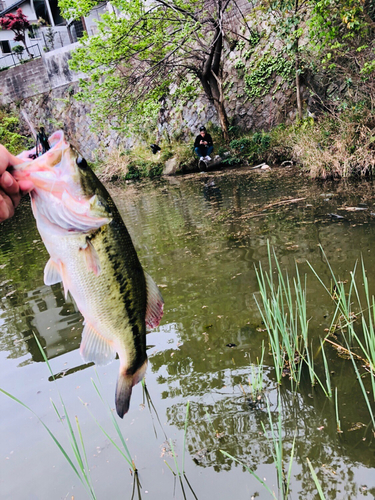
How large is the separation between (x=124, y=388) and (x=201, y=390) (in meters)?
1.53

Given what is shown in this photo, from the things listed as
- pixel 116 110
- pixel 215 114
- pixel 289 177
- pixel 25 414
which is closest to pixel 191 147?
pixel 215 114

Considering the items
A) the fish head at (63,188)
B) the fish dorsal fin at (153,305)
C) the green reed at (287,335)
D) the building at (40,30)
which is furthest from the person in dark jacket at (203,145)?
the building at (40,30)

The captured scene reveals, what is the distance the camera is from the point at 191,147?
18.7 m

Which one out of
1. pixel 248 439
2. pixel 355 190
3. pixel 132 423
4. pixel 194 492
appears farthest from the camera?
pixel 355 190

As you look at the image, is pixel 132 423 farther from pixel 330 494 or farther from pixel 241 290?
pixel 241 290

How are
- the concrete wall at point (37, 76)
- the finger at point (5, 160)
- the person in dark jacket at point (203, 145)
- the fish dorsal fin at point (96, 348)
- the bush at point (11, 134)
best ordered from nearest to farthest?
the finger at point (5, 160), the fish dorsal fin at point (96, 348), the person in dark jacket at point (203, 145), the bush at point (11, 134), the concrete wall at point (37, 76)

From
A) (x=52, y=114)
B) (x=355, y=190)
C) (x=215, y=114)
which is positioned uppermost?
(x=52, y=114)

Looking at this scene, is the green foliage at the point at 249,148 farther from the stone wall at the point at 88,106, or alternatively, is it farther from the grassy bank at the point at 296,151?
the stone wall at the point at 88,106

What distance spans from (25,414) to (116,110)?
14.5 metres

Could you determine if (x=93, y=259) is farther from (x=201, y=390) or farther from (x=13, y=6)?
(x=13, y=6)

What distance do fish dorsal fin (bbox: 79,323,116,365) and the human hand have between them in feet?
2.07

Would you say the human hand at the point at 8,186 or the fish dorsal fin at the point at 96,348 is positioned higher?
the human hand at the point at 8,186

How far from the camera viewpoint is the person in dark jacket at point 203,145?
16.4 m

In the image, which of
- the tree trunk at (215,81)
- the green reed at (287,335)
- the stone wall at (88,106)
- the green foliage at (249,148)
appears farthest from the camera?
the stone wall at (88,106)
